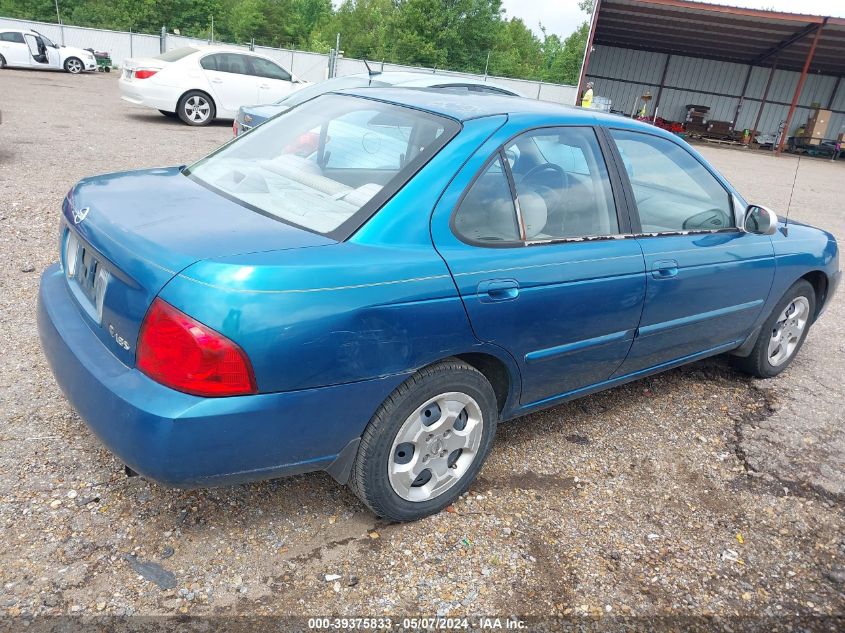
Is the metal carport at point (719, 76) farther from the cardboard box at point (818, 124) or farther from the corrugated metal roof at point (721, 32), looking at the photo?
the cardboard box at point (818, 124)

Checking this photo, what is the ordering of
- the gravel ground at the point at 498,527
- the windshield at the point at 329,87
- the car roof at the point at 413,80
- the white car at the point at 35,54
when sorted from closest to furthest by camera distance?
the gravel ground at the point at 498,527
the windshield at the point at 329,87
the car roof at the point at 413,80
the white car at the point at 35,54

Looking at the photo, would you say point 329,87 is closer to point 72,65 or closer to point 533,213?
point 533,213

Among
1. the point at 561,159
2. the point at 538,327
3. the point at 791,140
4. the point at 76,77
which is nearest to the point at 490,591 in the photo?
the point at 538,327

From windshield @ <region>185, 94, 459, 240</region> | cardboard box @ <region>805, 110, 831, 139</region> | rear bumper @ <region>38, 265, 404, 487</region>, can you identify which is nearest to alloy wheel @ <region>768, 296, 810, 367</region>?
windshield @ <region>185, 94, 459, 240</region>

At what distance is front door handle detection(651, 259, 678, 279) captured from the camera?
306 cm

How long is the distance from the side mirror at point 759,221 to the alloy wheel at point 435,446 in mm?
2140

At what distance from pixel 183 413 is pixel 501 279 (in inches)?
48.5

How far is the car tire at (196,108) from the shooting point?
40.0 feet

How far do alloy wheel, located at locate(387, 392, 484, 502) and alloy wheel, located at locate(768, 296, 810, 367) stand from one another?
2629mm

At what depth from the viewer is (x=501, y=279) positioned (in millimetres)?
2447

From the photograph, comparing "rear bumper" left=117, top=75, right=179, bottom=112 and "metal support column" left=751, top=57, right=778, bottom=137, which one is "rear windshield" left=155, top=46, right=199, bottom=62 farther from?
"metal support column" left=751, top=57, right=778, bottom=137

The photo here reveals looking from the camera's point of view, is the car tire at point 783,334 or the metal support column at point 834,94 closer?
the car tire at point 783,334

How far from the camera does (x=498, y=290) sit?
244 cm

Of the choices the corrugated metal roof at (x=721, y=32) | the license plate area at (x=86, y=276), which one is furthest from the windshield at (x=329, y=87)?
the corrugated metal roof at (x=721, y=32)
